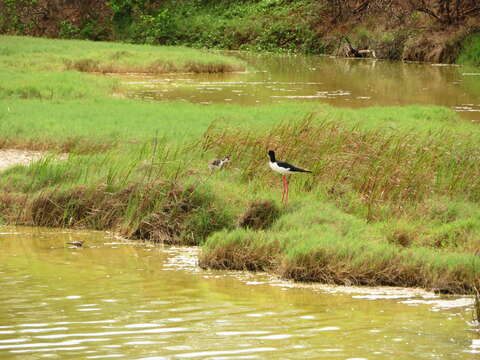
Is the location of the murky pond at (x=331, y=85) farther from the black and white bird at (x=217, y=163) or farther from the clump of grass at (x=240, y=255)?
the clump of grass at (x=240, y=255)

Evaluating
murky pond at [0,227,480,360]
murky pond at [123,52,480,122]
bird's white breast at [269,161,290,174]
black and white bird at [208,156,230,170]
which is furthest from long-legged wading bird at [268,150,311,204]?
murky pond at [123,52,480,122]

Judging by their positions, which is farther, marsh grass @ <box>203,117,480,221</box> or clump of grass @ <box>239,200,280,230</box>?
marsh grass @ <box>203,117,480,221</box>

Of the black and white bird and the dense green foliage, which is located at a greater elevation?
the dense green foliage

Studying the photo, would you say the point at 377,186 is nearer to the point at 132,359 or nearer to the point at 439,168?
the point at 439,168

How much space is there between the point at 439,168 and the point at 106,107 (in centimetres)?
1010

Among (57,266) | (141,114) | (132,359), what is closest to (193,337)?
(132,359)

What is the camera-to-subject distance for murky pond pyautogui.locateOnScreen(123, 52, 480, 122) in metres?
26.9

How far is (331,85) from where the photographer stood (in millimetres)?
31844

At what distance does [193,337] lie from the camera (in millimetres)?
7797

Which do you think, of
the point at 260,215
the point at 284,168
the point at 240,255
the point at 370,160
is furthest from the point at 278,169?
the point at 370,160

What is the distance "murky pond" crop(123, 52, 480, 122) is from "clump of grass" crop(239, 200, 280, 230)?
12831 mm

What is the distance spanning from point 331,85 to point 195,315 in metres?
24.0

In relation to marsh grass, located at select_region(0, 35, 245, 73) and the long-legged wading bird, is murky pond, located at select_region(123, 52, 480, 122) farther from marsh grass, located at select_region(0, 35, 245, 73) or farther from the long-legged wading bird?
the long-legged wading bird

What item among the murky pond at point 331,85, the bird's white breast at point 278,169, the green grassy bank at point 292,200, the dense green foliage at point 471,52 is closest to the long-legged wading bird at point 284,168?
the bird's white breast at point 278,169
